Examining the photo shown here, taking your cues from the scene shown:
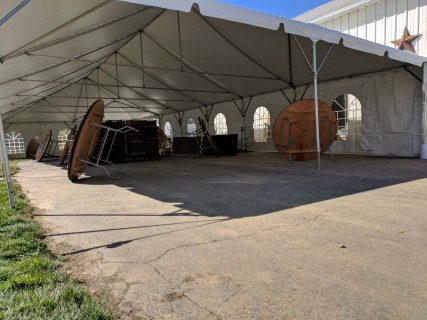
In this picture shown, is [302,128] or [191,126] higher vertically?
[191,126]

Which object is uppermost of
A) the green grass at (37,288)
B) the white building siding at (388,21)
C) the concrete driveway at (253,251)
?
the white building siding at (388,21)

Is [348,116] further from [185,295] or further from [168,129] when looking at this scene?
[168,129]

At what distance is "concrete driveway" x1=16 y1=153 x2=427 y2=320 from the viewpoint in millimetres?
1737

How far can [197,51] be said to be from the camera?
12.3 meters

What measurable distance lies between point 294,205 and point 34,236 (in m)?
3.06

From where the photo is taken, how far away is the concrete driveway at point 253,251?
1.74 metres

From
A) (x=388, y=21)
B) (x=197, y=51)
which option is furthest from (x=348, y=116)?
(x=197, y=51)

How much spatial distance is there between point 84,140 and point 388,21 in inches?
525

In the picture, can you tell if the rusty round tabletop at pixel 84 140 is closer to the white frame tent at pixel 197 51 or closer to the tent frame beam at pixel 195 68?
the white frame tent at pixel 197 51

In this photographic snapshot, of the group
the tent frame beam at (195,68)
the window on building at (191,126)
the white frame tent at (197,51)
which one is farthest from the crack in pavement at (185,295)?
the window on building at (191,126)

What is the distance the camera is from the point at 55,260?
7.99 feet

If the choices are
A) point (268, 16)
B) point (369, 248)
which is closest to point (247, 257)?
point (369, 248)

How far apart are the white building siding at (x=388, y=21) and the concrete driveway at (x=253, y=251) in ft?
32.7

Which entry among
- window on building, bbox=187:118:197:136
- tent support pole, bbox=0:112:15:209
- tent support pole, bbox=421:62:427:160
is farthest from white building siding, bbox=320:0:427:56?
tent support pole, bbox=0:112:15:209
